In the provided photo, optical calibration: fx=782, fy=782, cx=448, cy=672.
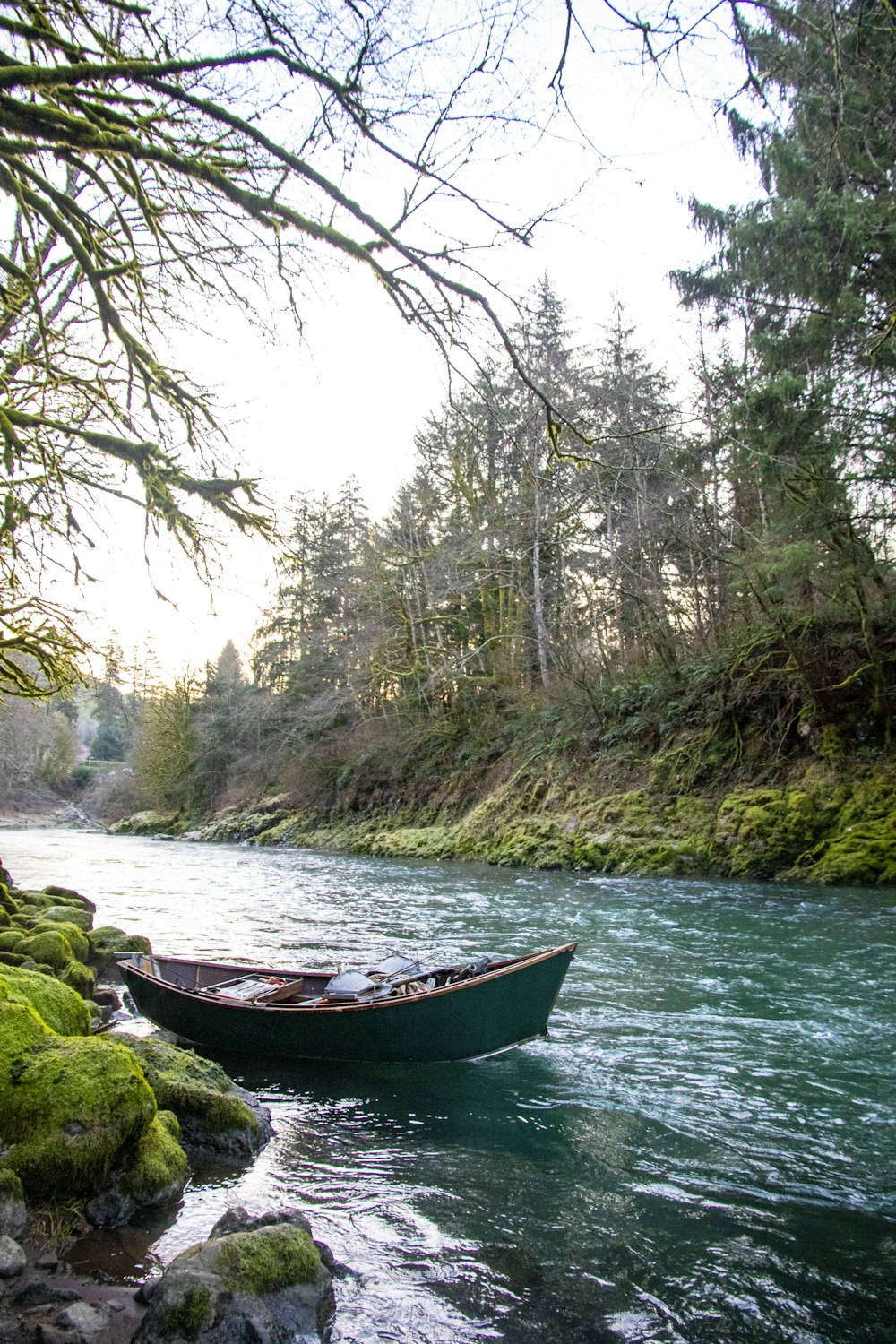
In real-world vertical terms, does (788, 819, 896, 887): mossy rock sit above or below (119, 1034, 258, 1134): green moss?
above

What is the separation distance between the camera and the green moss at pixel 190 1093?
4395mm

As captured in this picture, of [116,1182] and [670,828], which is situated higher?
[670,828]

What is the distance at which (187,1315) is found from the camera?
2578 mm

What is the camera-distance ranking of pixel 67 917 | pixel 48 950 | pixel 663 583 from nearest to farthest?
pixel 48 950 < pixel 67 917 < pixel 663 583

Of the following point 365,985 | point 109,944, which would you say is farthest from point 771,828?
point 109,944

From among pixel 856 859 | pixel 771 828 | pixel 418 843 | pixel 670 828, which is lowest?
pixel 418 843

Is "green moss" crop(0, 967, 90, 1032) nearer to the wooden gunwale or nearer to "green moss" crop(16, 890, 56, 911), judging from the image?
the wooden gunwale

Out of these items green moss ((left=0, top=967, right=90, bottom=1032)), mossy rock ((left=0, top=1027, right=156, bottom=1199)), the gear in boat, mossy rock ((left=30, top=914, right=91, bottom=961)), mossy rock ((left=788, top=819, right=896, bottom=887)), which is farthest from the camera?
mossy rock ((left=788, top=819, right=896, bottom=887))

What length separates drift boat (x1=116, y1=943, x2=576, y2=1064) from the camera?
Result: 210 inches

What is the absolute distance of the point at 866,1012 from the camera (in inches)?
246

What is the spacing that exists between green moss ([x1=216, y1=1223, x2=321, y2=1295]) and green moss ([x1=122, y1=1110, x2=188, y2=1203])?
0.91 metres

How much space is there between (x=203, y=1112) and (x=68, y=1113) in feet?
3.77

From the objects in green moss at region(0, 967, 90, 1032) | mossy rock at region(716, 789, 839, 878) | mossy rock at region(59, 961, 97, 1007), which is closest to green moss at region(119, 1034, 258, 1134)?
green moss at region(0, 967, 90, 1032)

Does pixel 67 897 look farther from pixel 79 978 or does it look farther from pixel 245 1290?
pixel 245 1290
